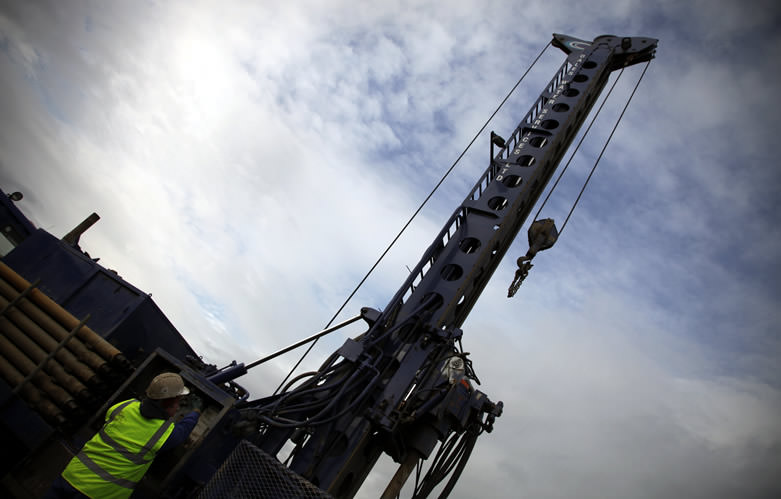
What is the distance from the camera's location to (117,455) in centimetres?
284

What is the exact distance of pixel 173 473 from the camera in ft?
11.0

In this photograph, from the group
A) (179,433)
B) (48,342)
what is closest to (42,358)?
(48,342)

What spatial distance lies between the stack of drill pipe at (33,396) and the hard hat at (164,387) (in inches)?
62.3

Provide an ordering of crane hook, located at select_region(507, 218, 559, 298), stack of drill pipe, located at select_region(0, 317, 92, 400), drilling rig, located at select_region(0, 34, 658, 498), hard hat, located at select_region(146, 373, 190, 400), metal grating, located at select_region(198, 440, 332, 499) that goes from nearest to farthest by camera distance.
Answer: metal grating, located at select_region(198, 440, 332, 499), hard hat, located at select_region(146, 373, 190, 400), drilling rig, located at select_region(0, 34, 658, 498), stack of drill pipe, located at select_region(0, 317, 92, 400), crane hook, located at select_region(507, 218, 559, 298)

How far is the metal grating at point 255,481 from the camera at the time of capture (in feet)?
9.07

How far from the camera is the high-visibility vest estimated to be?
2.80m

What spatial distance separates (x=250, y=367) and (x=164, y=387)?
2600 mm

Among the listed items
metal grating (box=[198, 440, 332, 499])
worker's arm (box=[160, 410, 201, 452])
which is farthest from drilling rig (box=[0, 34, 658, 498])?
worker's arm (box=[160, 410, 201, 452])

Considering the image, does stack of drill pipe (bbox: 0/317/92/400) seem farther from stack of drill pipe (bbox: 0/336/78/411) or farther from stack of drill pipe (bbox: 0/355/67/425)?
stack of drill pipe (bbox: 0/355/67/425)

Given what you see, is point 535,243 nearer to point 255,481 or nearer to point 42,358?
point 255,481

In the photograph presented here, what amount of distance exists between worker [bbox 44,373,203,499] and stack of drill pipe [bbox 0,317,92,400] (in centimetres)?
124

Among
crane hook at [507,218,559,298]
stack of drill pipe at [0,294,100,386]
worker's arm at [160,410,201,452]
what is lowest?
stack of drill pipe at [0,294,100,386]

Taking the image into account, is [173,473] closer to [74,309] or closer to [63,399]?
[63,399]

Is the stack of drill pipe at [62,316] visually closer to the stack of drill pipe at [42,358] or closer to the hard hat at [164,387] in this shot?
the stack of drill pipe at [42,358]
